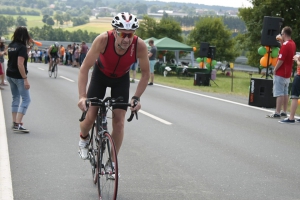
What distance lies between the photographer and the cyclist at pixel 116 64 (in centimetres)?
582

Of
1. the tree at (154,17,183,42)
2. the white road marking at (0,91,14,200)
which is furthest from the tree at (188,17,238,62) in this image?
the white road marking at (0,91,14,200)

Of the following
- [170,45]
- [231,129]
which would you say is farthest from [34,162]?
[170,45]

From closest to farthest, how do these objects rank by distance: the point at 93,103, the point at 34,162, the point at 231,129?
the point at 93,103 → the point at 34,162 → the point at 231,129

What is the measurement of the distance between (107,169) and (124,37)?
1341 mm

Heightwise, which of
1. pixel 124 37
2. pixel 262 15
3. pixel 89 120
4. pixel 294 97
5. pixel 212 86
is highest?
pixel 124 37

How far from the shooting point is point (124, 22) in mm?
5742

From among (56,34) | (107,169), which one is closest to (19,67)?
(107,169)

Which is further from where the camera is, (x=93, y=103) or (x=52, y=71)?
(x=52, y=71)

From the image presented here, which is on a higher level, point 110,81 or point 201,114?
point 110,81

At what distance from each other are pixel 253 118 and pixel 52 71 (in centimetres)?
1469

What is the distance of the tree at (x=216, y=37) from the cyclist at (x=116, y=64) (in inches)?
2450

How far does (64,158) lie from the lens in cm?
810

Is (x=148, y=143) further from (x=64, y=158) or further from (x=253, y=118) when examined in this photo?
(x=253, y=118)

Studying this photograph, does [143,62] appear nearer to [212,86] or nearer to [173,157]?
[173,157]
